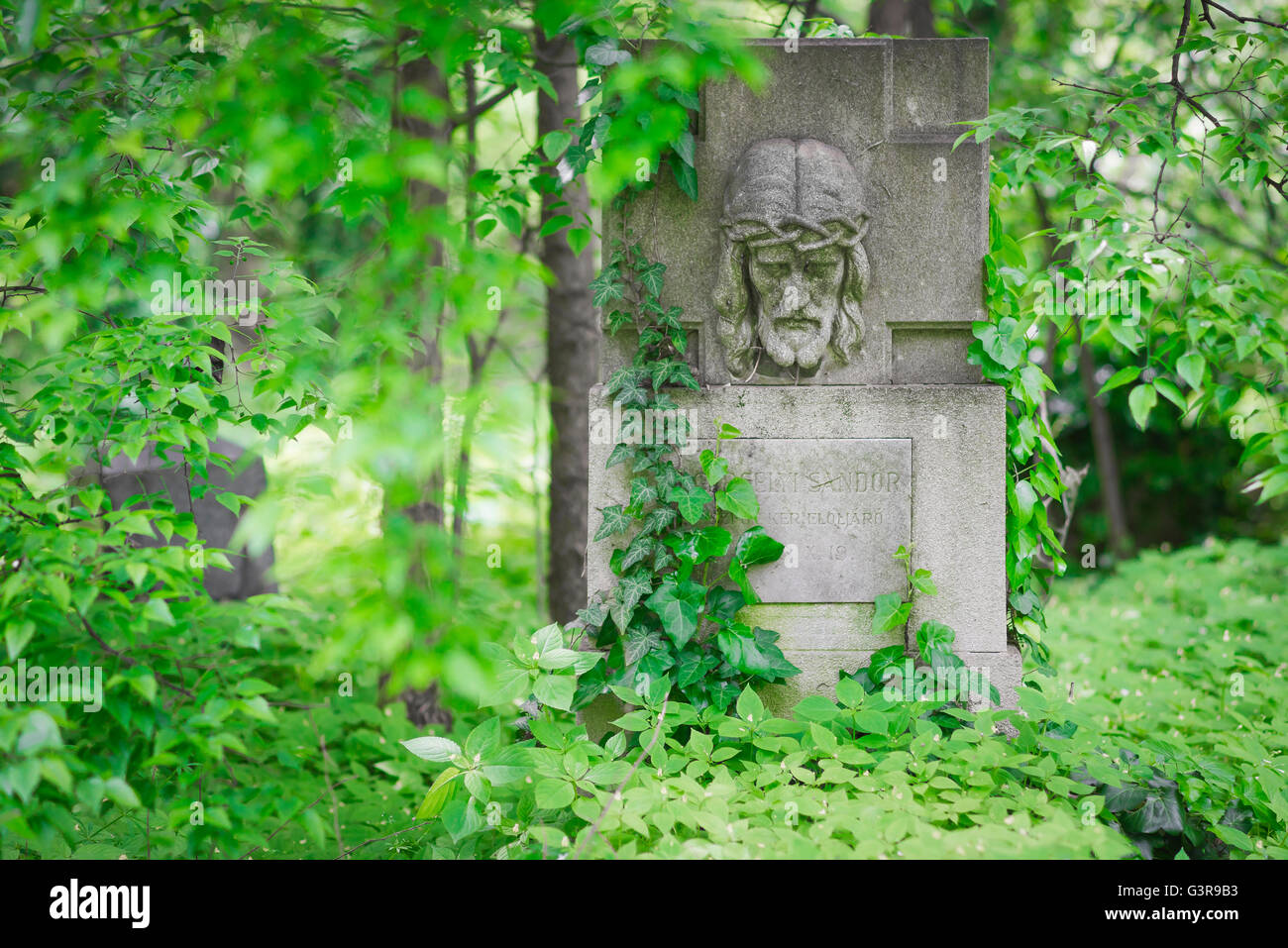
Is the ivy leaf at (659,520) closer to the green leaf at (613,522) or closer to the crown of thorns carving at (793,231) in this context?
the green leaf at (613,522)

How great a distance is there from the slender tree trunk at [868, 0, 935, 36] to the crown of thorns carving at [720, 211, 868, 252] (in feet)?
10.9

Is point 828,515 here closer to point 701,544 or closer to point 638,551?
point 701,544

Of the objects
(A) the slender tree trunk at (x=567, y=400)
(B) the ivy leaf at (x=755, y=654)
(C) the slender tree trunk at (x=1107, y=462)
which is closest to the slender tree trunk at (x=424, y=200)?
(A) the slender tree trunk at (x=567, y=400)

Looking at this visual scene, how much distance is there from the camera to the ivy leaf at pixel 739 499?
334 centimetres

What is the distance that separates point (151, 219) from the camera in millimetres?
2604

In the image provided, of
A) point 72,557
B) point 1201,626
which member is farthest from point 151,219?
point 1201,626

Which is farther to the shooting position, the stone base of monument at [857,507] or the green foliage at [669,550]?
the stone base of monument at [857,507]

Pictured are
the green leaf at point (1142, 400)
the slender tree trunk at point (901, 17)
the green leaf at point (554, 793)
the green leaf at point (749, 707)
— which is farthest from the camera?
the slender tree trunk at point (901, 17)

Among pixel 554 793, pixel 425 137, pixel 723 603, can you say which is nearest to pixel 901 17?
pixel 425 137

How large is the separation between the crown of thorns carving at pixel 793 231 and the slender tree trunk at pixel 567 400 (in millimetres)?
2417

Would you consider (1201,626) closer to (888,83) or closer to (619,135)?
(888,83)

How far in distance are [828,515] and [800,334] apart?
749 mm

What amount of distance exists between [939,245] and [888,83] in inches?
27.1

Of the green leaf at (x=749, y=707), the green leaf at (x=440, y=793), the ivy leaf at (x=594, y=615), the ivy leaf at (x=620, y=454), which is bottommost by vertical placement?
the green leaf at (x=440, y=793)
